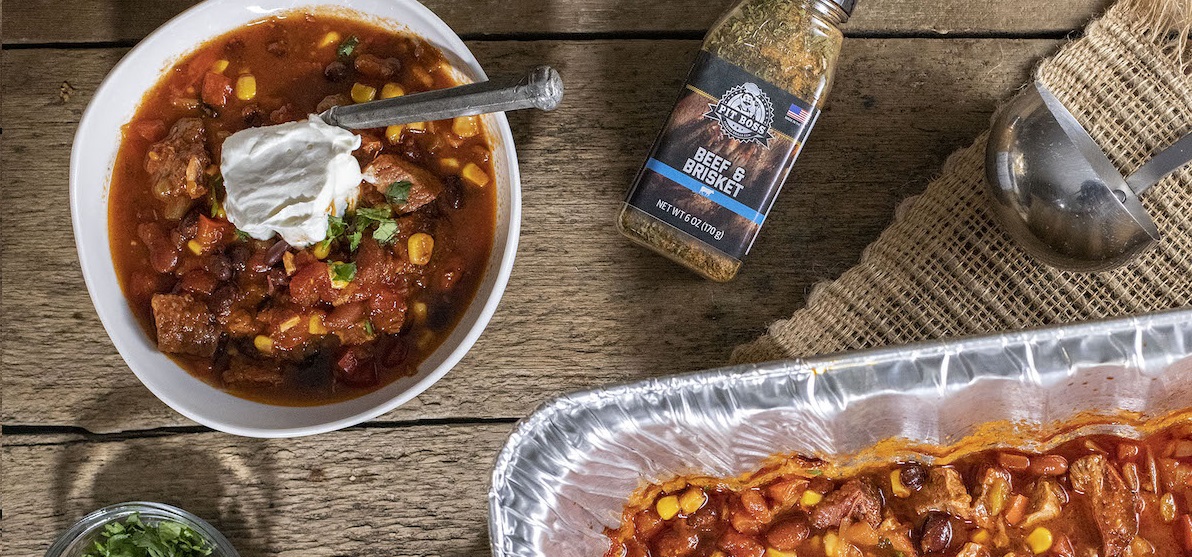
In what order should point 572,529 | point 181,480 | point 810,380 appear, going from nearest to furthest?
point 810,380 → point 572,529 → point 181,480

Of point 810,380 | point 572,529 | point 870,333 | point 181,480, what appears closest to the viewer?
point 810,380

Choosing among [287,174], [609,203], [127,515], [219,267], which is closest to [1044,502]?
[609,203]

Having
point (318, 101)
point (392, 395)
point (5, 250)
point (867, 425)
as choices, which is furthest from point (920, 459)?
point (5, 250)

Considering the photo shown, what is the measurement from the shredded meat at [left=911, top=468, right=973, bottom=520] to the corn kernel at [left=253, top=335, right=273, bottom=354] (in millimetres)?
1489

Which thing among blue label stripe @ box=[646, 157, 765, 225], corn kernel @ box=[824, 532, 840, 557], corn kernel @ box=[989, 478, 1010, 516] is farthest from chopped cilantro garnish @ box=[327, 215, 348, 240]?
corn kernel @ box=[989, 478, 1010, 516]

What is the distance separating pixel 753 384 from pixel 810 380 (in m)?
0.11

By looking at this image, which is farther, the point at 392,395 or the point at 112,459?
the point at 112,459

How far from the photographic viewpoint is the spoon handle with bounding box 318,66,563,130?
5.40ft

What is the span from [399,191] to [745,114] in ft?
2.52

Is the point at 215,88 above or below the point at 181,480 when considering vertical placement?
above

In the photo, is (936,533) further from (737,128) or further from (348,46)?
(348,46)

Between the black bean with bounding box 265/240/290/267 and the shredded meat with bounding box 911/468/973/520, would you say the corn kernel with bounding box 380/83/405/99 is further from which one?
the shredded meat with bounding box 911/468/973/520

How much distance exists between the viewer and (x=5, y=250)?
2.16 metres

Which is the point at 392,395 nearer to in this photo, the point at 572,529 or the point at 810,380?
the point at 572,529
